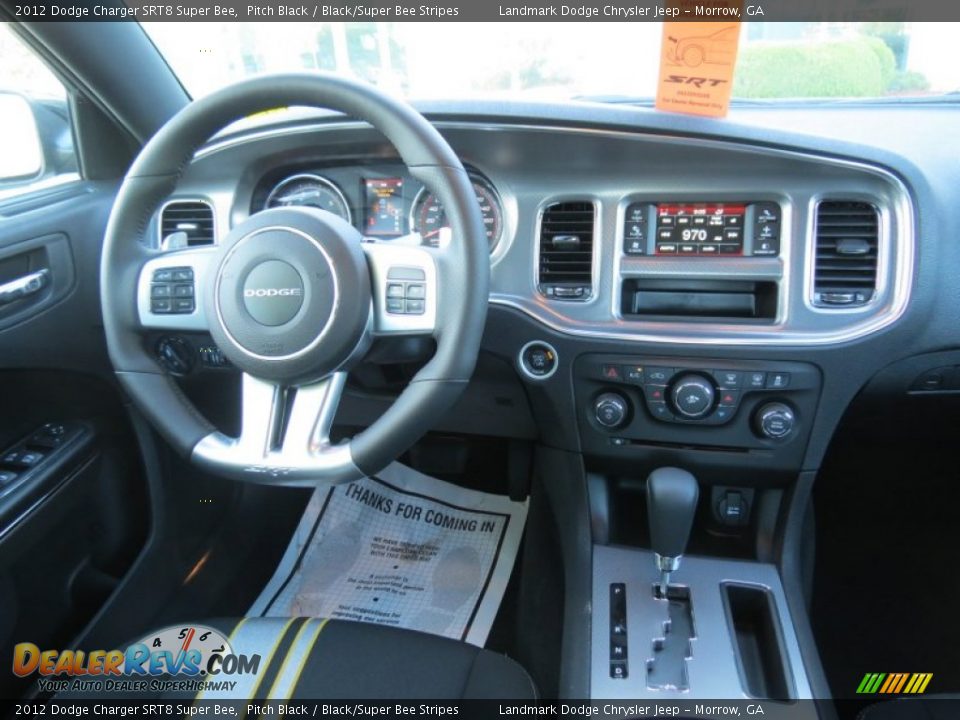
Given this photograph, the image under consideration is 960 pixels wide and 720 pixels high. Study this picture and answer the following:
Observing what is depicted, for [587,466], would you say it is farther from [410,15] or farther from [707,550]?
[410,15]

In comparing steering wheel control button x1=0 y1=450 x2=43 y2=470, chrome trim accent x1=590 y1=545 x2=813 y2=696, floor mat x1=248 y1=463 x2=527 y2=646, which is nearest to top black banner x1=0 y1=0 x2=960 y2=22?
steering wheel control button x1=0 y1=450 x2=43 y2=470

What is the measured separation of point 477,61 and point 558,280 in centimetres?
46

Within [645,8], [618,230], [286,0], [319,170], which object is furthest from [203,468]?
[645,8]

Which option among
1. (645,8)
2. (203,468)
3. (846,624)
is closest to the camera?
(203,468)

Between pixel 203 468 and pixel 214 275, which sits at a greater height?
pixel 214 275

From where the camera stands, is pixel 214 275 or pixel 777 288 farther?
pixel 777 288

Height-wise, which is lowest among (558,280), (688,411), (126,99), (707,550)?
(707,550)

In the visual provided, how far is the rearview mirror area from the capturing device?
Answer: 1361 mm

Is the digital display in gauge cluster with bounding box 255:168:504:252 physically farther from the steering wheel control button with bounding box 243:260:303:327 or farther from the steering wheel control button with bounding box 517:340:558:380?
the steering wheel control button with bounding box 243:260:303:327

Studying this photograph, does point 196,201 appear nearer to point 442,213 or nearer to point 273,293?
point 442,213

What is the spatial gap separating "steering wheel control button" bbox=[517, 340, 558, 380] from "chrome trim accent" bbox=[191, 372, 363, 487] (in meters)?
0.43

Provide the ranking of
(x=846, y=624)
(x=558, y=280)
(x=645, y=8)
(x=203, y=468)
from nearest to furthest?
(x=203, y=468)
(x=645, y=8)
(x=558, y=280)
(x=846, y=624)

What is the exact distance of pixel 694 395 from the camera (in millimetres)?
1202

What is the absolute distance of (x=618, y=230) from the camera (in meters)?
1.24
